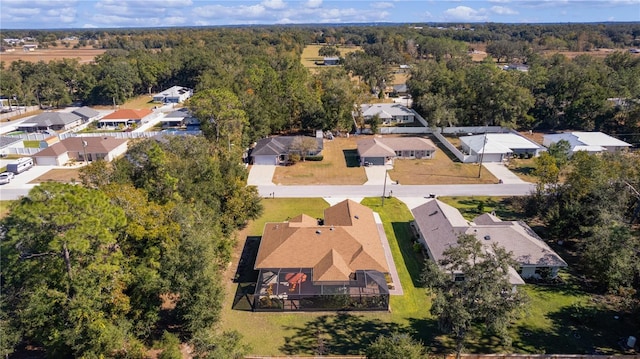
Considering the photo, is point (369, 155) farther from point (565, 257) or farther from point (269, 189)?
point (565, 257)

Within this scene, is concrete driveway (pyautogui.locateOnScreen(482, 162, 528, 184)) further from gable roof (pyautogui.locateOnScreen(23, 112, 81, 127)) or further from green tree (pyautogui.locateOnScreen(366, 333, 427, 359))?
gable roof (pyautogui.locateOnScreen(23, 112, 81, 127))

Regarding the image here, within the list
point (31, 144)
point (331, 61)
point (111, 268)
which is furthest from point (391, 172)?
point (331, 61)

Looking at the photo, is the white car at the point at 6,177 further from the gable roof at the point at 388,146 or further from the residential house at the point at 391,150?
the gable roof at the point at 388,146

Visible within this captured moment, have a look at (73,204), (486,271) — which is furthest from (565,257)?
(73,204)

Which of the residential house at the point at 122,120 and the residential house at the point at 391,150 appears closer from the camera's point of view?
the residential house at the point at 391,150

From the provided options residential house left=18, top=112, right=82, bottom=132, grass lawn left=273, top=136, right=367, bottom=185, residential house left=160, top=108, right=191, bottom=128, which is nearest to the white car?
residential house left=18, top=112, right=82, bottom=132

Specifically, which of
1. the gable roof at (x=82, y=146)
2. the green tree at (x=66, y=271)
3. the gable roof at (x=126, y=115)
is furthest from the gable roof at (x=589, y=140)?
the gable roof at (x=126, y=115)
